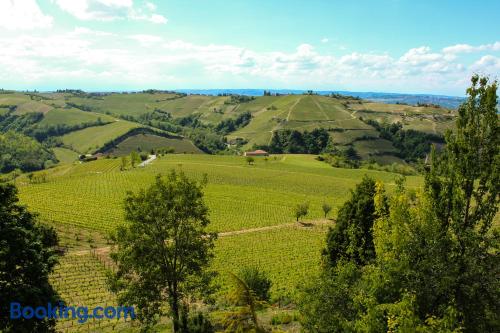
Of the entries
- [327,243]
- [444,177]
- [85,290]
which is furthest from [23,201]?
[444,177]

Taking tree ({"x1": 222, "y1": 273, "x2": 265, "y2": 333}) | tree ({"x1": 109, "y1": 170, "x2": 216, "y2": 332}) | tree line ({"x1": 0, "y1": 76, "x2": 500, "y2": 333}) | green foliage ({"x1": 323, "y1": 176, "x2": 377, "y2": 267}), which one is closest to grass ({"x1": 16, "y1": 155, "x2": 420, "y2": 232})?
green foliage ({"x1": 323, "y1": 176, "x2": 377, "y2": 267})

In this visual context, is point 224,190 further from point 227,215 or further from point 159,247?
point 159,247

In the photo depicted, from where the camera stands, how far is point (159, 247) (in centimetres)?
2222

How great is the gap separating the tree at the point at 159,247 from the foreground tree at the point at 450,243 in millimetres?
9553

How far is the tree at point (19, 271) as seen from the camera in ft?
57.2

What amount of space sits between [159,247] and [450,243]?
15.0 meters

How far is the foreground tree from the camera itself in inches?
522

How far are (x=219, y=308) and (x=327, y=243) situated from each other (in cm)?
1054

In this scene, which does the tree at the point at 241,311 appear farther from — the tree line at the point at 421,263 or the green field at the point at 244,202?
the green field at the point at 244,202

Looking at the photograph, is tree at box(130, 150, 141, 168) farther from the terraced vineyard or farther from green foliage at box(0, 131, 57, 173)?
the terraced vineyard

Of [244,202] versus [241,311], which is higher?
[241,311]

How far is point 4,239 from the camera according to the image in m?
17.7

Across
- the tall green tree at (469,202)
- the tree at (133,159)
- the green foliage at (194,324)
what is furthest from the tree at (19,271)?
the tree at (133,159)

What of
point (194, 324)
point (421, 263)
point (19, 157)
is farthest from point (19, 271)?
point (19, 157)
